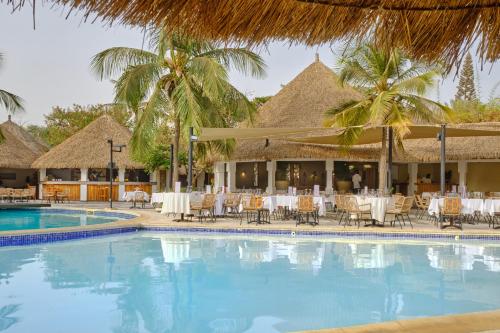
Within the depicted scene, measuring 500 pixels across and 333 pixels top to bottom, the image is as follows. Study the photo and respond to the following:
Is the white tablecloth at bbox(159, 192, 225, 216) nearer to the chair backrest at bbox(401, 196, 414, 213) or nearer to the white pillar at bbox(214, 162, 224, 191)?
the chair backrest at bbox(401, 196, 414, 213)

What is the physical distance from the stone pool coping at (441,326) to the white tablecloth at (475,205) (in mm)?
10712

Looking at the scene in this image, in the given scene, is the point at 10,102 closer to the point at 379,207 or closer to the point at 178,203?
the point at 178,203

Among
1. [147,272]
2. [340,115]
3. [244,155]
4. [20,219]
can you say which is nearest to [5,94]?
[20,219]

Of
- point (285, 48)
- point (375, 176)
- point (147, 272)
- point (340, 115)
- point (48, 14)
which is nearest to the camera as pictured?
point (48, 14)

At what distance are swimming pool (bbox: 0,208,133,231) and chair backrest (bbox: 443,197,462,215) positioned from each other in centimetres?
1024

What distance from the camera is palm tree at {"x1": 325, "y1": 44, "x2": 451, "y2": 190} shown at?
48.1 feet

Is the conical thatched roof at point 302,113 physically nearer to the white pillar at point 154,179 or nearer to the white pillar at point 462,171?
the white pillar at point 462,171

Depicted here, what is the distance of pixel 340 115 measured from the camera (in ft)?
50.4

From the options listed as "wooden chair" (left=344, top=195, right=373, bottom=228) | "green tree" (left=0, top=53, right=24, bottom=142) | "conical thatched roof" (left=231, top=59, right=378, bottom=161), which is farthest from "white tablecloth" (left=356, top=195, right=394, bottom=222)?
"green tree" (left=0, top=53, right=24, bottom=142)

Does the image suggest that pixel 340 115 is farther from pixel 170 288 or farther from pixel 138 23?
A: pixel 138 23

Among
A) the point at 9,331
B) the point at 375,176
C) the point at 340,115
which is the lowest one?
the point at 9,331

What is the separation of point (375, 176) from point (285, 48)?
791 inches

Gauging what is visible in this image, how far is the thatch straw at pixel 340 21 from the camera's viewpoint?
2445 mm

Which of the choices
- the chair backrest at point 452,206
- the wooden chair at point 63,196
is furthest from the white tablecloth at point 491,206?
the wooden chair at point 63,196
